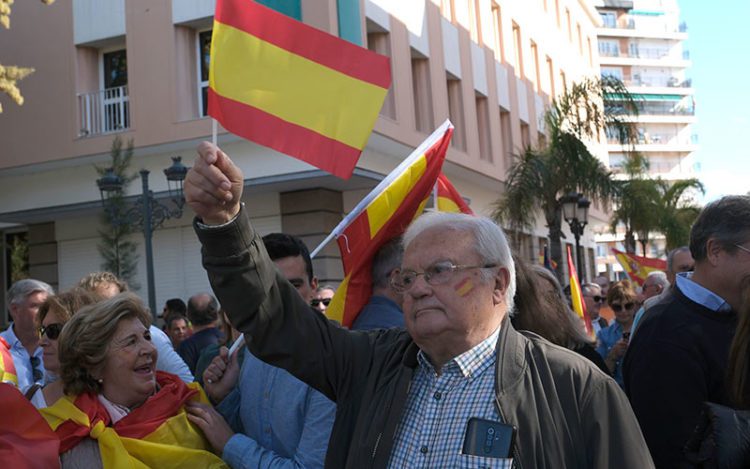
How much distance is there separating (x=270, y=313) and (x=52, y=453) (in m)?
1.25

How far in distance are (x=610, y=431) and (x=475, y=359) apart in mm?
456

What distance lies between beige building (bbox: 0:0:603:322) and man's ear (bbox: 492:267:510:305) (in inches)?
459

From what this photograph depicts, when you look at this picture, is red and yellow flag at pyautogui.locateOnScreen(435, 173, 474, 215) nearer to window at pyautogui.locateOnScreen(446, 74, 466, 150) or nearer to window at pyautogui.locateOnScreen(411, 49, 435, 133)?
window at pyautogui.locateOnScreen(411, 49, 435, 133)

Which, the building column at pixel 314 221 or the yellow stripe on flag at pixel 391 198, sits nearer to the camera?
the yellow stripe on flag at pixel 391 198

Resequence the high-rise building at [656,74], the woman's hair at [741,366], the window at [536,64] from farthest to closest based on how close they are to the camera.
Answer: the high-rise building at [656,74] < the window at [536,64] < the woman's hair at [741,366]

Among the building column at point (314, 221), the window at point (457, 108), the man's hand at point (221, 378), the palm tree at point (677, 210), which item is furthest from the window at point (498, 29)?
the man's hand at point (221, 378)

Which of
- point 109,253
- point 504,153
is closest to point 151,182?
point 109,253

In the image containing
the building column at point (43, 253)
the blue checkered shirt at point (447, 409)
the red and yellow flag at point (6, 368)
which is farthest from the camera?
the building column at point (43, 253)

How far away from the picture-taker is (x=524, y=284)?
3.84 metres

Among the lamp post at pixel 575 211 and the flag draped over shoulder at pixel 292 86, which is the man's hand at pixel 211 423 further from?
the lamp post at pixel 575 211

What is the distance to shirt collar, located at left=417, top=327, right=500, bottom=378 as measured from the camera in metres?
2.54

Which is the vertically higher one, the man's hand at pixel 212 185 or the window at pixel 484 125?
the window at pixel 484 125

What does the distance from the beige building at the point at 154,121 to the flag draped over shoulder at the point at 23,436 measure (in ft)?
36.2

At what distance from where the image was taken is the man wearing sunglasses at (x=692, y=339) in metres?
3.06
